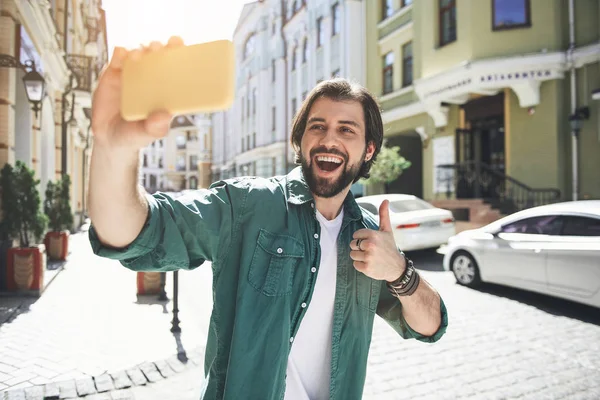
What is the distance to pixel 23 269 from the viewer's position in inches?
282

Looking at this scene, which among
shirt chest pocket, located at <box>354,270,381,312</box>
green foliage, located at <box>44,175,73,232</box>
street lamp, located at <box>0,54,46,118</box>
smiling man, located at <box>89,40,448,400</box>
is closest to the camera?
smiling man, located at <box>89,40,448,400</box>

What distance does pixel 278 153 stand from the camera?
1341 inches

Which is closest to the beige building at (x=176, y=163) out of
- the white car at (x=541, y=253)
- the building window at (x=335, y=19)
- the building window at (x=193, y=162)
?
the building window at (x=193, y=162)

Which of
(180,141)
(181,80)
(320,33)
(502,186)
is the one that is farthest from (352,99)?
(180,141)

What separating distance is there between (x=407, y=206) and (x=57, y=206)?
8.52m

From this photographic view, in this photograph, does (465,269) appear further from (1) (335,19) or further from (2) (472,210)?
(1) (335,19)

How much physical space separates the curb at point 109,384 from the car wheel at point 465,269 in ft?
18.1

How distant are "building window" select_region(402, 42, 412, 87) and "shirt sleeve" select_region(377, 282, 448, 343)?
1899cm

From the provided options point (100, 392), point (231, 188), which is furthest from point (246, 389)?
point (100, 392)

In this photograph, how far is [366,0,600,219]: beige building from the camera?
13.3 metres

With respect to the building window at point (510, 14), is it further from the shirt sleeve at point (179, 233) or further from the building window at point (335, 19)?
the shirt sleeve at point (179, 233)

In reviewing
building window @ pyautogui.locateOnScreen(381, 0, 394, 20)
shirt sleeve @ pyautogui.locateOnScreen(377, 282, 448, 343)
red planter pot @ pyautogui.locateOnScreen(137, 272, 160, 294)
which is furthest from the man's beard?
building window @ pyautogui.locateOnScreen(381, 0, 394, 20)

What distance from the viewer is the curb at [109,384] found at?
3762mm

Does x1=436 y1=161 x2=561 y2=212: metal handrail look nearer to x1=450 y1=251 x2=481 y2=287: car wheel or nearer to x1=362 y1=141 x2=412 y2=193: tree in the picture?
x1=362 y1=141 x2=412 y2=193: tree
